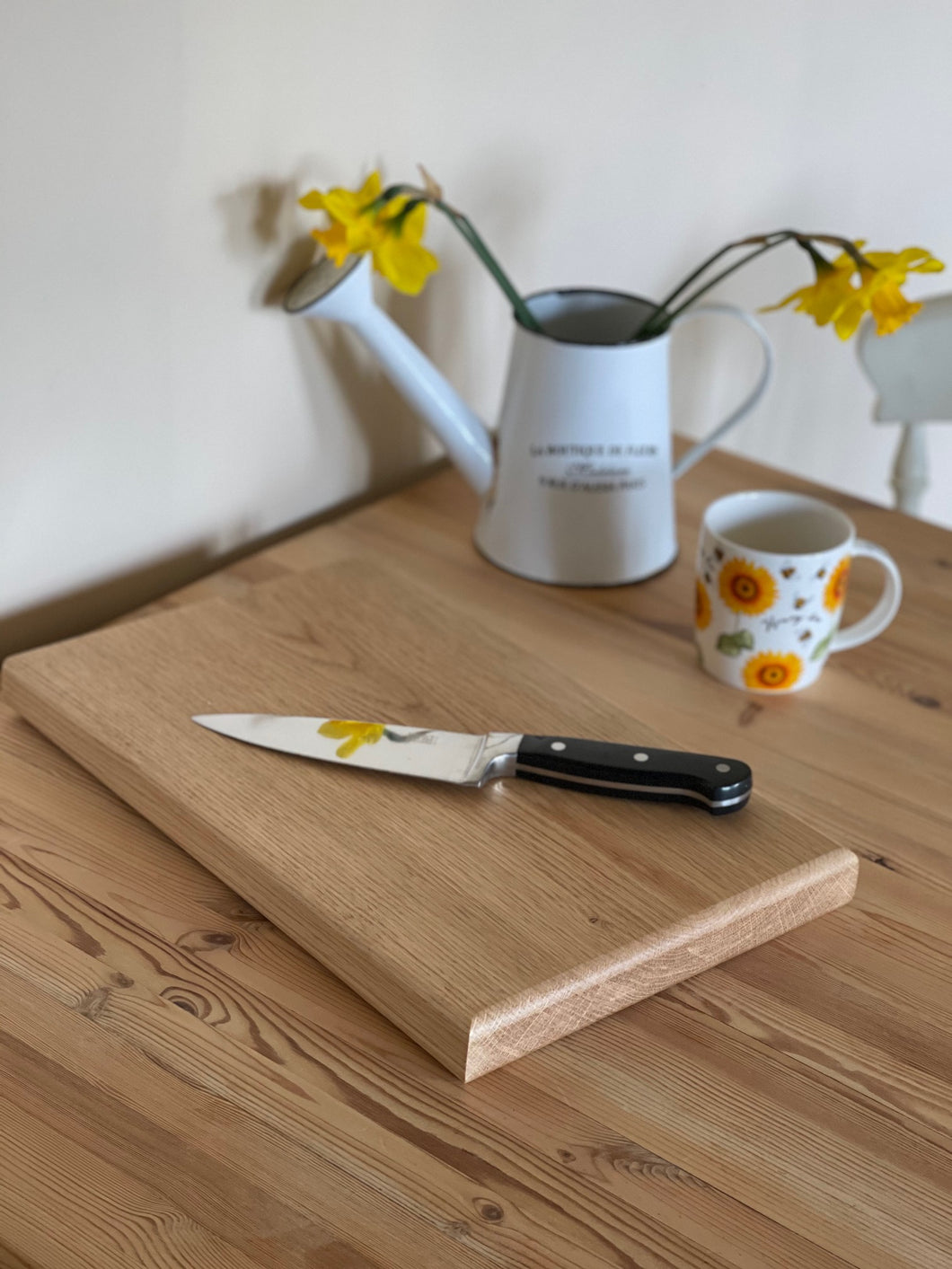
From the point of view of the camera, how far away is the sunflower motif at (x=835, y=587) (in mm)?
759

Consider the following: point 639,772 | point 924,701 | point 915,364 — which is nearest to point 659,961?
point 639,772

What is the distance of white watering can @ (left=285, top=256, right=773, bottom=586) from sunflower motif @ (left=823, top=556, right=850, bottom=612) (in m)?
0.16

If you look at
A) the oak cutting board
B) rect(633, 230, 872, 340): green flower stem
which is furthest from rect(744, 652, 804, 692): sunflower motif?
rect(633, 230, 872, 340): green flower stem

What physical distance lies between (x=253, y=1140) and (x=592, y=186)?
80cm

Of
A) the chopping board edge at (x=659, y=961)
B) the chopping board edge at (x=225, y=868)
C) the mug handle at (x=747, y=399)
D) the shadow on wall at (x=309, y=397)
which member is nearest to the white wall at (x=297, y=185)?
the shadow on wall at (x=309, y=397)

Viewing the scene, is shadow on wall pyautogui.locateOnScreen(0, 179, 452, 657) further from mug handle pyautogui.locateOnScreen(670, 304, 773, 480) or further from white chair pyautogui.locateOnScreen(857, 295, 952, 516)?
white chair pyautogui.locateOnScreen(857, 295, 952, 516)

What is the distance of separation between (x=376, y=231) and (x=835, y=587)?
1.18 ft

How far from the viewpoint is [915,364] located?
41.7 inches

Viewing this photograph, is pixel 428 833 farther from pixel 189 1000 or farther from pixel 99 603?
pixel 99 603

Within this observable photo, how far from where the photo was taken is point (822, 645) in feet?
2.59

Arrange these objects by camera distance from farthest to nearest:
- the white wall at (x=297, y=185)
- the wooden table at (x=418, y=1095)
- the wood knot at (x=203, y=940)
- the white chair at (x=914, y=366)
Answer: the white chair at (x=914, y=366)
the white wall at (x=297, y=185)
the wood knot at (x=203, y=940)
the wooden table at (x=418, y=1095)

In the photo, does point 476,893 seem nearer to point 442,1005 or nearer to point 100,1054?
point 442,1005

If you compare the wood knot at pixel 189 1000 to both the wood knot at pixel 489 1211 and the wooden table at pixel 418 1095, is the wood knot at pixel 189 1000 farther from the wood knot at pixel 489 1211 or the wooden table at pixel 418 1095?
the wood knot at pixel 489 1211

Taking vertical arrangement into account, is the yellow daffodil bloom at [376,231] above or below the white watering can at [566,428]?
above
